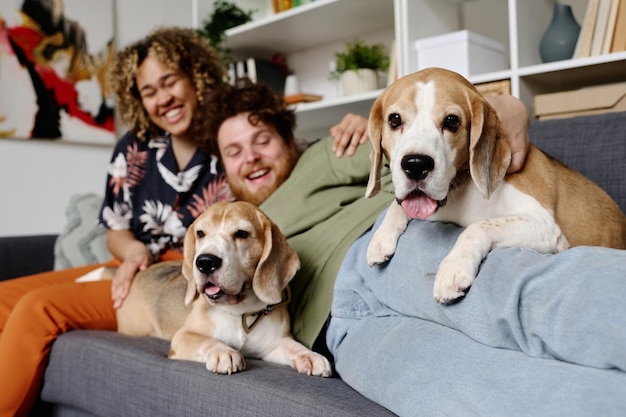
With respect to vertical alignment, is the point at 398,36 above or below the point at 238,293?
above

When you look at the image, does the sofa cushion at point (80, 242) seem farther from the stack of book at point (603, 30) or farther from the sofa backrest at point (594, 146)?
the stack of book at point (603, 30)

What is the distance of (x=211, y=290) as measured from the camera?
171cm

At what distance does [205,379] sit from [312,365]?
0.94 feet

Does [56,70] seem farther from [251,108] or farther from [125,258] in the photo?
[251,108]

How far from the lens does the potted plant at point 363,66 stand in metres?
3.78

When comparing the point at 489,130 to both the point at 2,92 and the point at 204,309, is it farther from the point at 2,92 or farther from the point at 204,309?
the point at 2,92

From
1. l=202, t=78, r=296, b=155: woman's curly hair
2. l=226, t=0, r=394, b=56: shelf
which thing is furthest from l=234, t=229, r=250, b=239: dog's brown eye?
l=226, t=0, r=394, b=56: shelf

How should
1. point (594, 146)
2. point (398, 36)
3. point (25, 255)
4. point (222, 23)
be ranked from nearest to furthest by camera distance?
1. point (594, 146)
2. point (25, 255)
3. point (398, 36)
4. point (222, 23)

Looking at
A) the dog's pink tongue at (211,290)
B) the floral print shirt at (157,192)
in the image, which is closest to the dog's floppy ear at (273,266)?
the dog's pink tongue at (211,290)

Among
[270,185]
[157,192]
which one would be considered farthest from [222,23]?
[270,185]

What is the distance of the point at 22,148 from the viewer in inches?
162

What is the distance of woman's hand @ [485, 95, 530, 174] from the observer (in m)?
1.48

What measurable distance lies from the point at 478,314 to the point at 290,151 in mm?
1373

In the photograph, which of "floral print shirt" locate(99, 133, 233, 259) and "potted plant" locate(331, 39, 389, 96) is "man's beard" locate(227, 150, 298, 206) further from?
"potted plant" locate(331, 39, 389, 96)
